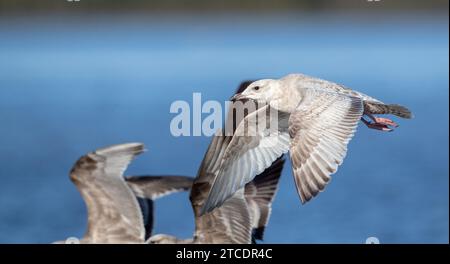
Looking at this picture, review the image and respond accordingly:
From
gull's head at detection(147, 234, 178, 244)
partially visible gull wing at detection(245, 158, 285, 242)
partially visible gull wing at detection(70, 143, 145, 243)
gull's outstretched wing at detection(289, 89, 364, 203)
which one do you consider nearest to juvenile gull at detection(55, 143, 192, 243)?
partially visible gull wing at detection(70, 143, 145, 243)

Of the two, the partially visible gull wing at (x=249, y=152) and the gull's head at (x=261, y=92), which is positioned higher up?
the gull's head at (x=261, y=92)

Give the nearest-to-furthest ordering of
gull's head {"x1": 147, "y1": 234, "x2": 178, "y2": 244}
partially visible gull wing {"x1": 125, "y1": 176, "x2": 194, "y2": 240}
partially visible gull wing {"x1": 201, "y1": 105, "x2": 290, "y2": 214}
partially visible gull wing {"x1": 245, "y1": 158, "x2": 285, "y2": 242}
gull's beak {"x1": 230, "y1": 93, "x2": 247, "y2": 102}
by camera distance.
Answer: partially visible gull wing {"x1": 201, "y1": 105, "x2": 290, "y2": 214}, gull's beak {"x1": 230, "y1": 93, "x2": 247, "y2": 102}, gull's head {"x1": 147, "y1": 234, "x2": 178, "y2": 244}, partially visible gull wing {"x1": 245, "y1": 158, "x2": 285, "y2": 242}, partially visible gull wing {"x1": 125, "y1": 176, "x2": 194, "y2": 240}

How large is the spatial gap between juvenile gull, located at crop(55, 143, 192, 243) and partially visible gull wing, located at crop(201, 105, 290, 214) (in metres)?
0.50

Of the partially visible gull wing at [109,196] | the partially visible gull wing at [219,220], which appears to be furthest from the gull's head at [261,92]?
the partially visible gull wing at [109,196]

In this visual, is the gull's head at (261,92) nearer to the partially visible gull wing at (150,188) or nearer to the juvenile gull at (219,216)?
the juvenile gull at (219,216)

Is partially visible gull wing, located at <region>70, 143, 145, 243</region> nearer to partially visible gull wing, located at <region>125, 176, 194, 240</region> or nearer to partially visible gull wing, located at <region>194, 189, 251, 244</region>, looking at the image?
partially visible gull wing, located at <region>125, 176, 194, 240</region>

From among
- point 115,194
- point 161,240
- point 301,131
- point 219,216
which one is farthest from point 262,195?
point 301,131

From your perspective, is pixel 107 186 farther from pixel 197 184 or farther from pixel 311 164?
pixel 311 164

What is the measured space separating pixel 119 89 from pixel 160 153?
6112 millimetres

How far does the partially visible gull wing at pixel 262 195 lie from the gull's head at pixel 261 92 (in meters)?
0.50

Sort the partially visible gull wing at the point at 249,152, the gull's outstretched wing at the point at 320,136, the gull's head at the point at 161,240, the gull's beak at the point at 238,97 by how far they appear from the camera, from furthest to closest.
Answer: the gull's head at the point at 161,240
the gull's beak at the point at 238,97
the partially visible gull wing at the point at 249,152
the gull's outstretched wing at the point at 320,136

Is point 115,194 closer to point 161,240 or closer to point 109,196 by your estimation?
point 109,196

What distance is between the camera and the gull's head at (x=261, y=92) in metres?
4.65

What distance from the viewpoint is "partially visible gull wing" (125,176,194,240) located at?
5.09 meters
